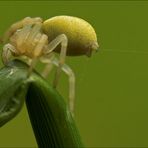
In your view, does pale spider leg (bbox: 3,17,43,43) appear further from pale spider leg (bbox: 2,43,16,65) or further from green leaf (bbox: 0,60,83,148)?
green leaf (bbox: 0,60,83,148)

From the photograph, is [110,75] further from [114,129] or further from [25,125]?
[25,125]

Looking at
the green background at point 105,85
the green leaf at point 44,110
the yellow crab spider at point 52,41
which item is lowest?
the green background at point 105,85

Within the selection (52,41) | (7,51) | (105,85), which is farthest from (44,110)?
(105,85)

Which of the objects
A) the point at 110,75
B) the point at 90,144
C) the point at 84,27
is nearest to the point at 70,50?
the point at 84,27

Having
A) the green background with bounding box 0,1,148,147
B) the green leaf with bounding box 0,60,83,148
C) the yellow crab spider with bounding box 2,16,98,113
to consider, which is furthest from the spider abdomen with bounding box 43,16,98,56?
the green background with bounding box 0,1,148,147

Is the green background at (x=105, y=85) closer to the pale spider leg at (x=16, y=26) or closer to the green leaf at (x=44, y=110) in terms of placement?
the pale spider leg at (x=16, y=26)

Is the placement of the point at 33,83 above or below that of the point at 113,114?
above

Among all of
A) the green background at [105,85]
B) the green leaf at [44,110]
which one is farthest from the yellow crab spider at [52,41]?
the green background at [105,85]
